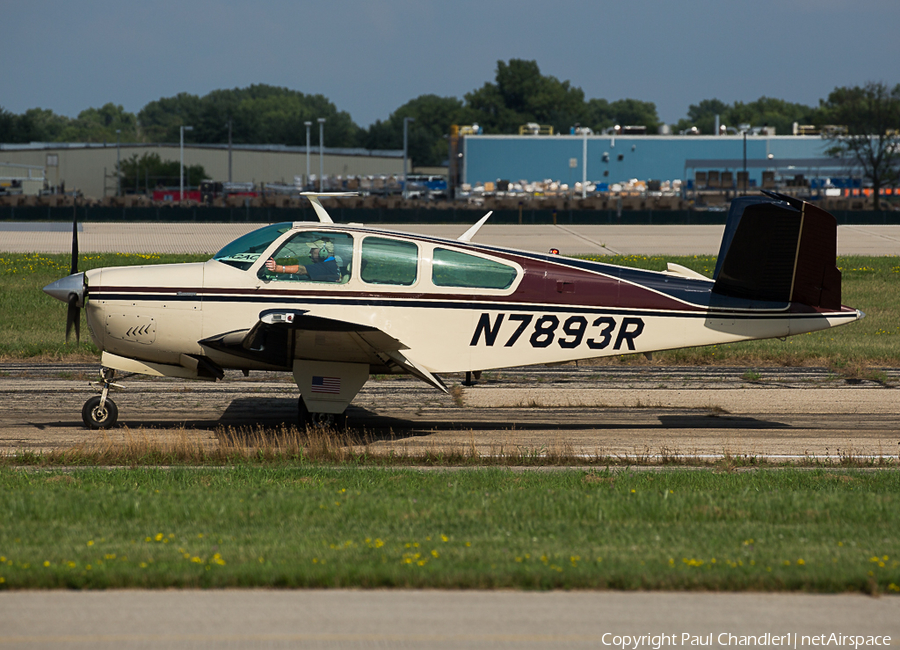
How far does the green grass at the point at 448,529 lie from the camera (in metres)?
6.37

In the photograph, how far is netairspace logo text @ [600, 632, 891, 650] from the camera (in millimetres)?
5488

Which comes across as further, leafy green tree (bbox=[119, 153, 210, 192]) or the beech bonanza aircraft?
leafy green tree (bbox=[119, 153, 210, 192])

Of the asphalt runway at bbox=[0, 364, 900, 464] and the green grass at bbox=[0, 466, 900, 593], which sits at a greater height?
the green grass at bbox=[0, 466, 900, 593]

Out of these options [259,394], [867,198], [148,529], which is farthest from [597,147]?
[148,529]

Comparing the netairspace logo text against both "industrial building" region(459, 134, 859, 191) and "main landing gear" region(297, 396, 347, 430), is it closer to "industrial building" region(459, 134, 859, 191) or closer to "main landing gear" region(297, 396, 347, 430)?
"main landing gear" region(297, 396, 347, 430)

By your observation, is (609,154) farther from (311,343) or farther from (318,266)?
(311,343)

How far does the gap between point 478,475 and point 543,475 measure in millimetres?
709

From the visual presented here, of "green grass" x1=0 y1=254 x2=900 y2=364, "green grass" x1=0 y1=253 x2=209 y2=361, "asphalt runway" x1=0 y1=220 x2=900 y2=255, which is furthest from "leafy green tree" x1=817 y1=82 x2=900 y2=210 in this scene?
"green grass" x1=0 y1=253 x2=209 y2=361

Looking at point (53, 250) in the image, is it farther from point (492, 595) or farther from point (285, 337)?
point (492, 595)

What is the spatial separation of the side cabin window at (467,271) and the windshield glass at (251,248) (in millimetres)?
2048

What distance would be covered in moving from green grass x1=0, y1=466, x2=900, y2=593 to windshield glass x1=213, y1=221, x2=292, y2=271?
315 centimetres

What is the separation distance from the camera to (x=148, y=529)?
7406mm

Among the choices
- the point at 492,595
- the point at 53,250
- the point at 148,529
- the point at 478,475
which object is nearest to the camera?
the point at 492,595

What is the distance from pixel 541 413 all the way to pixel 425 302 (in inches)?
131
